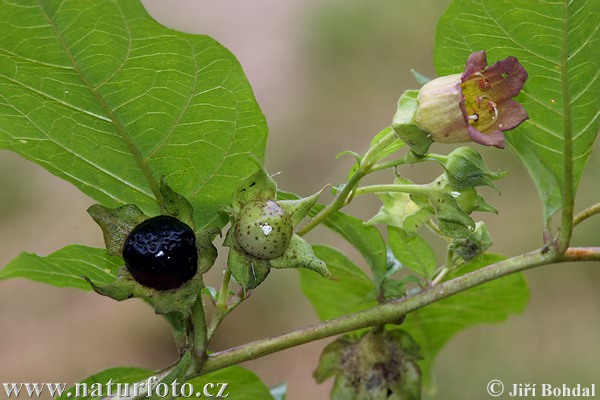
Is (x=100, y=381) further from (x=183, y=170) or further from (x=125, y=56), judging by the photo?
(x=125, y=56)

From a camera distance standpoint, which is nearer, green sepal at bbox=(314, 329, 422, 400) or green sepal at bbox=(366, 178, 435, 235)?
green sepal at bbox=(366, 178, 435, 235)

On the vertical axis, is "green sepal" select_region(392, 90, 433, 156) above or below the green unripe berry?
above

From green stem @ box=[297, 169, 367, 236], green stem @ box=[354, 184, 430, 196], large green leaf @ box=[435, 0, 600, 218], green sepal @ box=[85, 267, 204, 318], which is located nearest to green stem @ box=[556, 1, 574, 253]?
large green leaf @ box=[435, 0, 600, 218]

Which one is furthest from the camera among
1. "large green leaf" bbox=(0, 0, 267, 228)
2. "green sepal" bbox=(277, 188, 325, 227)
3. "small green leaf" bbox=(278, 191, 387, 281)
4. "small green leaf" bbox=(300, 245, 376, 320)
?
"small green leaf" bbox=(300, 245, 376, 320)

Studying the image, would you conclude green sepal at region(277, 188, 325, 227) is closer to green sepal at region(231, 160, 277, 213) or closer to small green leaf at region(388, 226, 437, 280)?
green sepal at region(231, 160, 277, 213)

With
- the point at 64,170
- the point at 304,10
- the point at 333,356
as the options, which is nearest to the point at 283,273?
the point at 304,10

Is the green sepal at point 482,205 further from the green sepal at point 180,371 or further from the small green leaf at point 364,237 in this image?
the green sepal at point 180,371

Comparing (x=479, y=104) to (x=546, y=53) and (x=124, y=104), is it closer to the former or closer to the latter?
(x=546, y=53)
